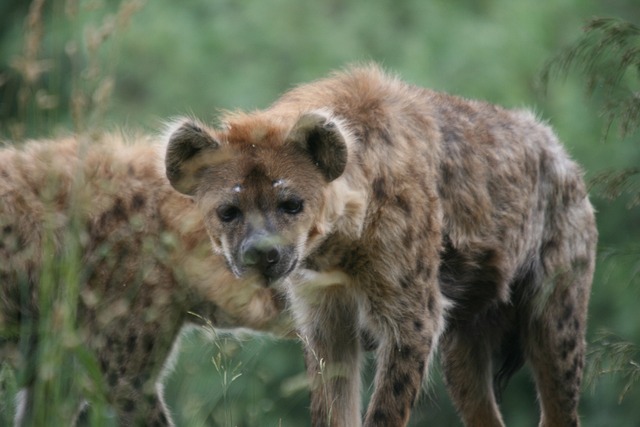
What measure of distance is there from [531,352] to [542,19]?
17.4 ft

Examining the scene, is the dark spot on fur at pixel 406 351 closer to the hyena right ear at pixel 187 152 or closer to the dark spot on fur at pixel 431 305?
the dark spot on fur at pixel 431 305

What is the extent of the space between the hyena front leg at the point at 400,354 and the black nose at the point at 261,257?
1.80 ft

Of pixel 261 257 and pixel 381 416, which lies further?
pixel 381 416

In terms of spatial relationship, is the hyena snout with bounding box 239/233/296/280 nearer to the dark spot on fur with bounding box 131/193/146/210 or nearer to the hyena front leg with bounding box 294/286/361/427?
the hyena front leg with bounding box 294/286/361/427

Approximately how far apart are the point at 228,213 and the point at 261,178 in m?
0.15

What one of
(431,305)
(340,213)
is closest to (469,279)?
(431,305)

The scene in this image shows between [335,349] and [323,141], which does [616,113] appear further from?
[335,349]

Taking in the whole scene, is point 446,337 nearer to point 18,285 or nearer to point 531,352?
point 531,352

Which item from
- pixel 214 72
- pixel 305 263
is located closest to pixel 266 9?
pixel 214 72

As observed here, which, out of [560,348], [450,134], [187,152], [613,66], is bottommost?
[560,348]

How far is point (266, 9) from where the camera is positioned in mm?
10102

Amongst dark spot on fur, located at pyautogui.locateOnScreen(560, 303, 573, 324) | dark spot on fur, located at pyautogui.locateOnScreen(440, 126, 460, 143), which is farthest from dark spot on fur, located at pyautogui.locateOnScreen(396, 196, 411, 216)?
dark spot on fur, located at pyautogui.locateOnScreen(560, 303, 573, 324)

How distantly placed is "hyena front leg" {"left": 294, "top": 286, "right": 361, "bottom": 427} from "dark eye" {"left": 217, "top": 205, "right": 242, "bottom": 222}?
57 centimetres

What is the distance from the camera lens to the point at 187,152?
4172 millimetres
